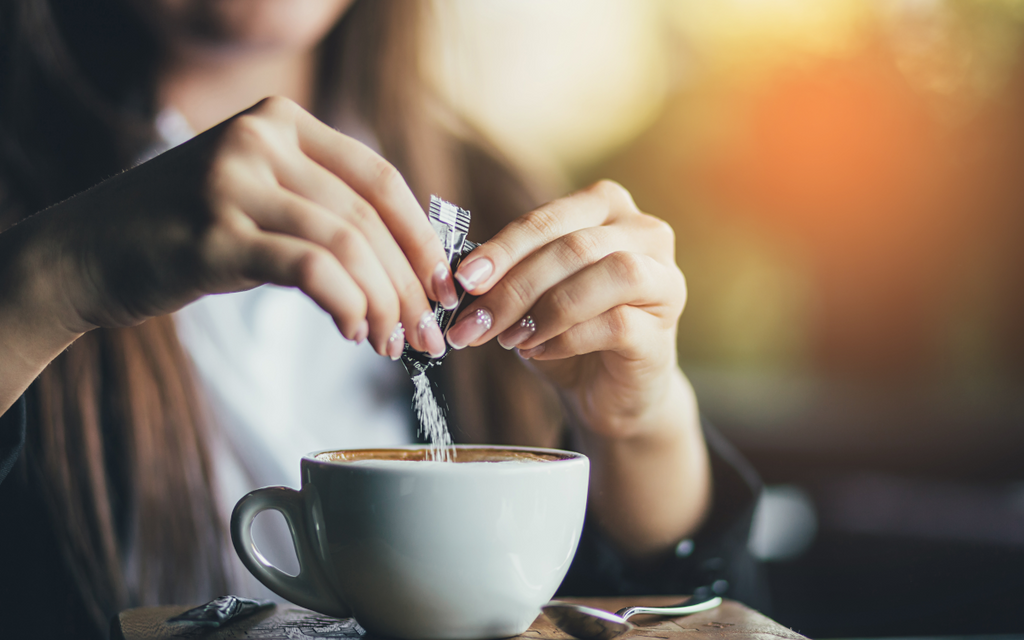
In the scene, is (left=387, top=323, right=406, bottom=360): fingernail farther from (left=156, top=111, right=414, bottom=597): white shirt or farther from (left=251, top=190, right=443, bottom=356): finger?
(left=156, top=111, right=414, bottom=597): white shirt

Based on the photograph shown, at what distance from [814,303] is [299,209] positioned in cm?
386

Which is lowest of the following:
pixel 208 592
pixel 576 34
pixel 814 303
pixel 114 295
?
pixel 208 592

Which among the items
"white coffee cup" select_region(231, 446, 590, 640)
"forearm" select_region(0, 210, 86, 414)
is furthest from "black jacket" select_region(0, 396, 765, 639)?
"white coffee cup" select_region(231, 446, 590, 640)

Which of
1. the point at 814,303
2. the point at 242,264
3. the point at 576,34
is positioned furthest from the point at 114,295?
the point at 814,303

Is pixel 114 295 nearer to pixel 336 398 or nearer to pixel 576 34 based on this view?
pixel 336 398

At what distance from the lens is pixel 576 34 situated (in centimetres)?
348

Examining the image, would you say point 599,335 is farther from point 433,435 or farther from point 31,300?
point 31,300

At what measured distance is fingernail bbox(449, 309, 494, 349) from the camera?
0.58 meters

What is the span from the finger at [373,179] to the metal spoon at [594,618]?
0.28m

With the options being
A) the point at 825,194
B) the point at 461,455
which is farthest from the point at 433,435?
the point at 825,194

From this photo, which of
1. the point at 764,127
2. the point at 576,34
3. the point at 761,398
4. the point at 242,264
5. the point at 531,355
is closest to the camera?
the point at 242,264

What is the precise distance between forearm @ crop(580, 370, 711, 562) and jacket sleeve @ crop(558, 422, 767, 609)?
2 cm

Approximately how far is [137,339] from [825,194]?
3.69 metres

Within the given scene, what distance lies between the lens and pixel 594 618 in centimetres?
53
